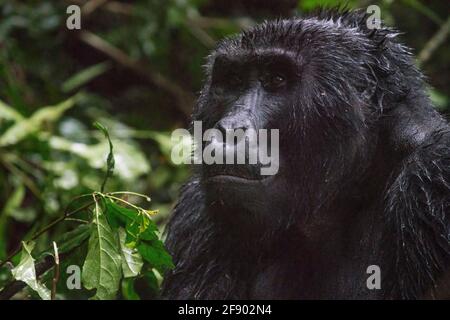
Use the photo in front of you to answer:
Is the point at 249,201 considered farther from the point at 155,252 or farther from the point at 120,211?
the point at 120,211

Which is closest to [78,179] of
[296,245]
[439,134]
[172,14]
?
[172,14]

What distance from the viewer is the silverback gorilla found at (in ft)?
10.6

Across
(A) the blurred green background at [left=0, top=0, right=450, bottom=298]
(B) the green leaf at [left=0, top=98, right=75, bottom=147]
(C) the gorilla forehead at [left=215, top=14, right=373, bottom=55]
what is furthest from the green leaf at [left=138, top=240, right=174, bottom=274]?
(B) the green leaf at [left=0, top=98, right=75, bottom=147]

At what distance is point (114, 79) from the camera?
8398mm

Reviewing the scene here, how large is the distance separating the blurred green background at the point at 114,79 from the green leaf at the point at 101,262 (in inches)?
108

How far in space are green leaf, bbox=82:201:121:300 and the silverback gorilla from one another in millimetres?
490

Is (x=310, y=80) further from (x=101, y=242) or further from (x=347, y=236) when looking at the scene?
(x=101, y=242)

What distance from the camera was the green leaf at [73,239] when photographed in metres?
3.15

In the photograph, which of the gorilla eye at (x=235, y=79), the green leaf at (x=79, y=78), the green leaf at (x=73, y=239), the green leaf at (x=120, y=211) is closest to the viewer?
the green leaf at (x=120, y=211)

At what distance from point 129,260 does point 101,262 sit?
0.18 meters

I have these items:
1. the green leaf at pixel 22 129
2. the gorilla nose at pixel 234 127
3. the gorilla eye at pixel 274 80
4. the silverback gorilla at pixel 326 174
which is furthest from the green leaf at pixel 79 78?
the gorilla nose at pixel 234 127

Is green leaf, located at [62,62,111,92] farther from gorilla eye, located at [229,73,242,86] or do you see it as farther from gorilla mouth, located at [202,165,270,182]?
gorilla mouth, located at [202,165,270,182]

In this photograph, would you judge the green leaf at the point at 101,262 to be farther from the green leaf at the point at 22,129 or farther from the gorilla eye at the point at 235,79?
the green leaf at the point at 22,129

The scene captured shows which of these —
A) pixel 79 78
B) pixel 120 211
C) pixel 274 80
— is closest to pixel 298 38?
Answer: pixel 274 80
